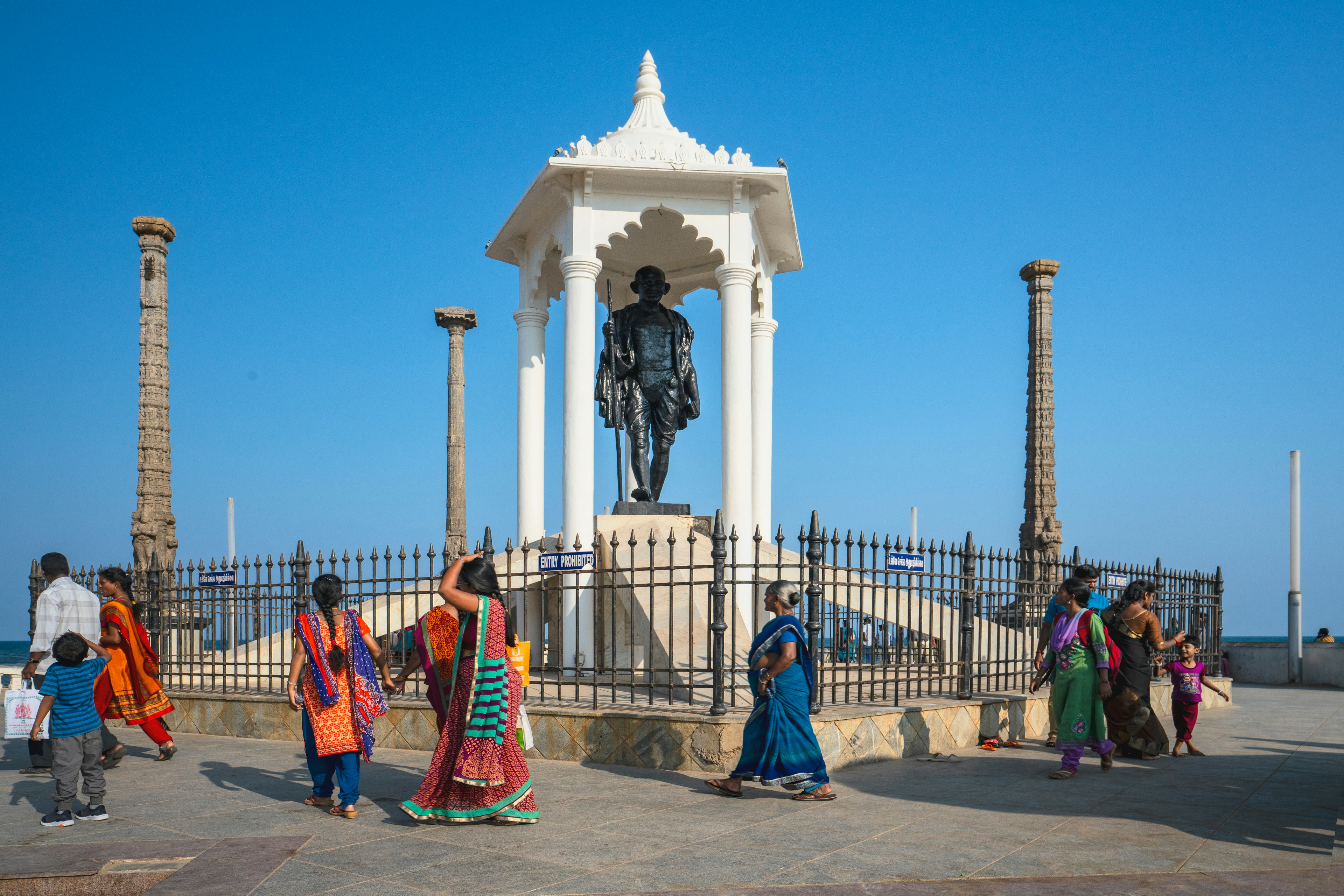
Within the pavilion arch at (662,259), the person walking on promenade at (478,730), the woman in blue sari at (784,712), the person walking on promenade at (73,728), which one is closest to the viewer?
the person walking on promenade at (478,730)

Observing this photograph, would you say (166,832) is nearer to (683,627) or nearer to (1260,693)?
(683,627)

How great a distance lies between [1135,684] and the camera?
9.50 metres

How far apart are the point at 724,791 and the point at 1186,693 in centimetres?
490

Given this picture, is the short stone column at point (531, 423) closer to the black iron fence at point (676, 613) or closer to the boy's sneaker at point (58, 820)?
the black iron fence at point (676, 613)

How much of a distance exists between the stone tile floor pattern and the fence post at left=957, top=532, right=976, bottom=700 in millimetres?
1136

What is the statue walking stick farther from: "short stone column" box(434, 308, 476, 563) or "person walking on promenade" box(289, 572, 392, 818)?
"short stone column" box(434, 308, 476, 563)

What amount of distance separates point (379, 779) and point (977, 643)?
5970 millimetres

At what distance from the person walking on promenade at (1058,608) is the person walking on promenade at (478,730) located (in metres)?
4.51

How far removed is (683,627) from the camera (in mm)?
10664

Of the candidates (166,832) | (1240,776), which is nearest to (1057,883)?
(1240,776)

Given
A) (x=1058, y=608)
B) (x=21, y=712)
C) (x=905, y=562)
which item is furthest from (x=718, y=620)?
(x=21, y=712)

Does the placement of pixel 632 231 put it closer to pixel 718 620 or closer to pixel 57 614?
pixel 718 620

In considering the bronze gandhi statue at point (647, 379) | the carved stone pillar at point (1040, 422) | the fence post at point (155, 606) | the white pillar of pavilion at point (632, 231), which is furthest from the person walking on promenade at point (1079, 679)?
the carved stone pillar at point (1040, 422)

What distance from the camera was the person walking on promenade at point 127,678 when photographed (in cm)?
921
